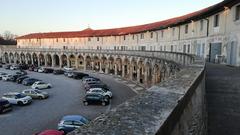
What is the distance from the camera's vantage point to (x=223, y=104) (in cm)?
1013

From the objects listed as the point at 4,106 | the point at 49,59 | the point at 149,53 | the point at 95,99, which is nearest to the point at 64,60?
the point at 49,59

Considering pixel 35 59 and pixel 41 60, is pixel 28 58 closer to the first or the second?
pixel 35 59

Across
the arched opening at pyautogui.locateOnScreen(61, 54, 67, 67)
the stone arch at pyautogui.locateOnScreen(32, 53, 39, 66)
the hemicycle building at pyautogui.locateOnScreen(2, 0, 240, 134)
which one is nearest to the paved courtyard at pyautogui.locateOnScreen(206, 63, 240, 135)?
the hemicycle building at pyautogui.locateOnScreen(2, 0, 240, 134)

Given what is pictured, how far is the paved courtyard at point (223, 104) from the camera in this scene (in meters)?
8.34

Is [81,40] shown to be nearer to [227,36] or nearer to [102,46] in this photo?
[102,46]

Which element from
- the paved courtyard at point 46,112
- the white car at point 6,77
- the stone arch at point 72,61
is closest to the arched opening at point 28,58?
the stone arch at point 72,61

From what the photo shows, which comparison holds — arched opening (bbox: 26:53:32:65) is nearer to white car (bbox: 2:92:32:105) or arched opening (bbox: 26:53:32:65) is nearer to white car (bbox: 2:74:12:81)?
white car (bbox: 2:74:12:81)

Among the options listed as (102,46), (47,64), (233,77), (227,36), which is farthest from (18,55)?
(233,77)

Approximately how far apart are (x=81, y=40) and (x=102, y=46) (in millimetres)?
8540

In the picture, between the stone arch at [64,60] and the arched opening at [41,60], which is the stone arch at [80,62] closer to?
the stone arch at [64,60]

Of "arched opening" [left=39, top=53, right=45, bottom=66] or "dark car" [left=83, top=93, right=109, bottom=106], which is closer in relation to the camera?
"dark car" [left=83, top=93, right=109, bottom=106]

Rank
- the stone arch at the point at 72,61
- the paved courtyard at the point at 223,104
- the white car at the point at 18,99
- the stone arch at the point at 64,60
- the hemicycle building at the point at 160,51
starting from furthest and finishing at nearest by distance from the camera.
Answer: the stone arch at the point at 72,61 → the stone arch at the point at 64,60 → the white car at the point at 18,99 → the paved courtyard at the point at 223,104 → the hemicycle building at the point at 160,51

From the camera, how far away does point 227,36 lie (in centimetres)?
2120

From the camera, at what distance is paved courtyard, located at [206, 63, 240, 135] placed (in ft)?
27.4
